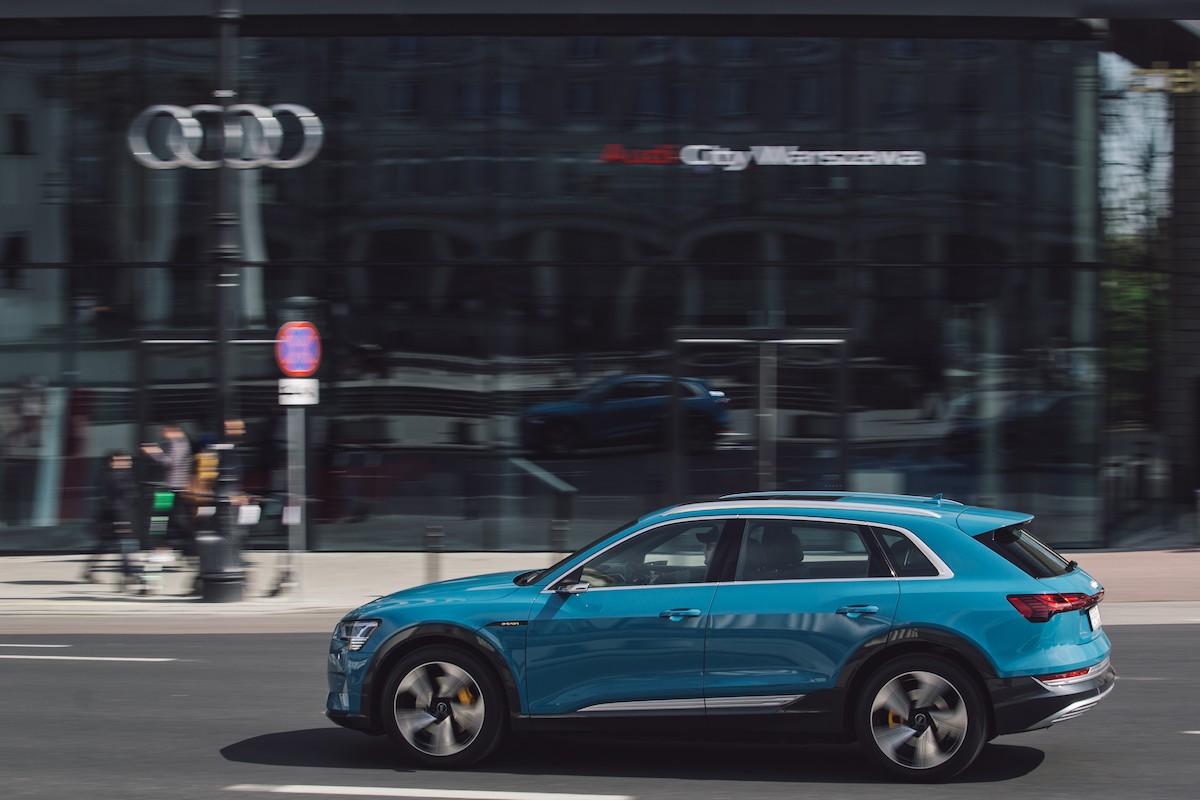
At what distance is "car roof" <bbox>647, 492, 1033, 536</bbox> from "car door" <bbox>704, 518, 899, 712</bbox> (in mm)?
160

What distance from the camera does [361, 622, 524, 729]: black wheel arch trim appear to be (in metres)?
7.27

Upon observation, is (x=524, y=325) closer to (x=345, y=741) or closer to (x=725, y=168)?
(x=725, y=168)

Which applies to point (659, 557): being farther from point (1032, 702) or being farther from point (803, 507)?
point (1032, 702)

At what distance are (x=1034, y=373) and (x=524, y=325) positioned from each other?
7054 mm

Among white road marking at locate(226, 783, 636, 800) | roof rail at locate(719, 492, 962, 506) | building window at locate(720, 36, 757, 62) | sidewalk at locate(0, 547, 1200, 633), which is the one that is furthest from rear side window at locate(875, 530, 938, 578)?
building window at locate(720, 36, 757, 62)

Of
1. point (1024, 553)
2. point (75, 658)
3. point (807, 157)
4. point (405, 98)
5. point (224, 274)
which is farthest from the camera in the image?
point (405, 98)

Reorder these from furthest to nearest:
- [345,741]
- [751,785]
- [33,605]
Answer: [33,605], [345,741], [751,785]

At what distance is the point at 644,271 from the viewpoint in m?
19.5

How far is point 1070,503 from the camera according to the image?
1964 centimetres

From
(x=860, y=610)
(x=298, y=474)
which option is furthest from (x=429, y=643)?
(x=298, y=474)

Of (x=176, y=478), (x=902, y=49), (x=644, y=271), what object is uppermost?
(x=902, y=49)

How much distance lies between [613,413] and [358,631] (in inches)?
476

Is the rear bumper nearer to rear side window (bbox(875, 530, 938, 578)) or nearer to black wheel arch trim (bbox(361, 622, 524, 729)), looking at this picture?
rear side window (bbox(875, 530, 938, 578))

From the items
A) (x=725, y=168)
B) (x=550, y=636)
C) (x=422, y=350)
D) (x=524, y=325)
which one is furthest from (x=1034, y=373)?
(x=550, y=636)
